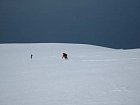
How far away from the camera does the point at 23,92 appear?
5.79 m

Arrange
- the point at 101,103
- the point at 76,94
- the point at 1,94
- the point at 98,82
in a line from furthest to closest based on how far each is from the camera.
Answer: the point at 98,82 < the point at 1,94 < the point at 76,94 < the point at 101,103

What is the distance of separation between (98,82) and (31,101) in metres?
2.27

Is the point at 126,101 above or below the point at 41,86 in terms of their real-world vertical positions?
below

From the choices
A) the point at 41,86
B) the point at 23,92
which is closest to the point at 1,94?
the point at 23,92

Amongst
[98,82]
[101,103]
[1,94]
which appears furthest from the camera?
[98,82]

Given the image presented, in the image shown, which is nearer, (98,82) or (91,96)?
(91,96)

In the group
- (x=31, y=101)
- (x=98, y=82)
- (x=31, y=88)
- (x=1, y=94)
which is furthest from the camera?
(x=98, y=82)

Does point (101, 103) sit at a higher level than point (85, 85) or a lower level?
lower

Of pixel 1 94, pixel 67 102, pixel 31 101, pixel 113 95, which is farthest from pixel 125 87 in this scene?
pixel 1 94

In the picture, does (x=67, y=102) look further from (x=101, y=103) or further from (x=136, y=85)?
(x=136, y=85)

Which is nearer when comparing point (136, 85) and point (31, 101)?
point (31, 101)

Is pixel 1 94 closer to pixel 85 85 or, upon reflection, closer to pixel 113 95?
pixel 85 85

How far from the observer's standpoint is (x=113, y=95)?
506 cm

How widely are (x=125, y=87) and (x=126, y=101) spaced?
1.26 metres
